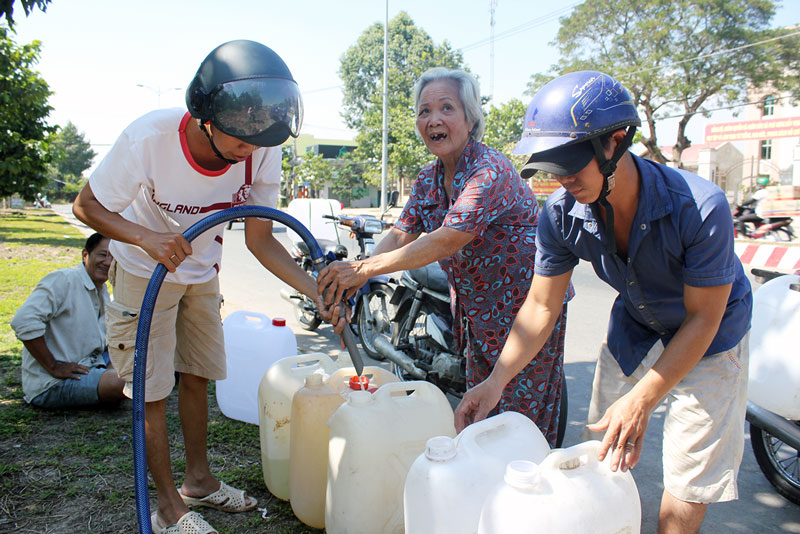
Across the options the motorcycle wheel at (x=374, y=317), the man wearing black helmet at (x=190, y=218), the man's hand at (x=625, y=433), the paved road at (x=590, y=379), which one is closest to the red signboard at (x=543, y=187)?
the paved road at (x=590, y=379)

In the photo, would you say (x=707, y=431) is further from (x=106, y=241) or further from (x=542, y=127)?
(x=106, y=241)

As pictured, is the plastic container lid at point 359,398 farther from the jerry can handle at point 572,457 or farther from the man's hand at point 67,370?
the man's hand at point 67,370

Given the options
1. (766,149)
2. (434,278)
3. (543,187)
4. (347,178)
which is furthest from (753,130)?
(434,278)

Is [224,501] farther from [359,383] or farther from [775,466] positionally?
[775,466]

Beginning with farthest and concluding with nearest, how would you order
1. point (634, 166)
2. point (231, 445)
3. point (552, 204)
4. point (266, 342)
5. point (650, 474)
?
1. point (266, 342)
2. point (231, 445)
3. point (650, 474)
4. point (552, 204)
5. point (634, 166)

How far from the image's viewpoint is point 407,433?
2090mm

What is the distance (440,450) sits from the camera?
5.49 ft

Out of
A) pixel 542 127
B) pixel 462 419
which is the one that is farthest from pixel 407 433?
pixel 542 127

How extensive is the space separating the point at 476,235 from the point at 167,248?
117 centimetres

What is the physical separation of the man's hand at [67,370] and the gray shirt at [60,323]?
0.15ft

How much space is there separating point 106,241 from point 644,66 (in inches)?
1001

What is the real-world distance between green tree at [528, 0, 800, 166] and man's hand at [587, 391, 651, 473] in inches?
1004

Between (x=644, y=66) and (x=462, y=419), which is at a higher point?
(x=644, y=66)

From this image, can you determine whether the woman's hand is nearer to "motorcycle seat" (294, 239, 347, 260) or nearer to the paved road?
the paved road
